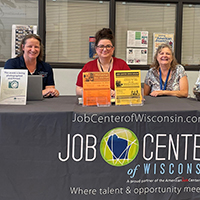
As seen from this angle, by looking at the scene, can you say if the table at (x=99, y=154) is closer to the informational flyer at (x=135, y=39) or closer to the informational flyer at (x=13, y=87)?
the informational flyer at (x=13, y=87)

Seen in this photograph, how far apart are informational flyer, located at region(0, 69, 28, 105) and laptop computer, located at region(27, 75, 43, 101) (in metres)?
0.17

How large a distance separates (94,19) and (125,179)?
3114 mm

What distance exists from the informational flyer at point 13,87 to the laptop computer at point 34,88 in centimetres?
17

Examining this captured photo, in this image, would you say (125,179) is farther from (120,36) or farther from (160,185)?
(120,36)

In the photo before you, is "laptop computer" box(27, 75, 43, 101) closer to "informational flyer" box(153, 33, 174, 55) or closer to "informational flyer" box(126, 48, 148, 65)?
"informational flyer" box(126, 48, 148, 65)

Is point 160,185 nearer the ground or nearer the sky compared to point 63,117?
nearer the ground

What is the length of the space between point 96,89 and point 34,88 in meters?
0.56

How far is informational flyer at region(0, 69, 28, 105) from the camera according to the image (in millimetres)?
1902

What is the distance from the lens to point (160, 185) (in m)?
1.69

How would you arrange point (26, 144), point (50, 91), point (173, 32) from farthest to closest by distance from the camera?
point (173, 32) → point (50, 91) → point (26, 144)

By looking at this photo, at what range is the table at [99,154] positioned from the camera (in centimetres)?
164

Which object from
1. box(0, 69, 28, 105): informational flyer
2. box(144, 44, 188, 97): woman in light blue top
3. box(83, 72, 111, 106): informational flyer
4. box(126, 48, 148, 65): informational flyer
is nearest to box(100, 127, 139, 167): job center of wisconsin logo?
box(83, 72, 111, 106): informational flyer

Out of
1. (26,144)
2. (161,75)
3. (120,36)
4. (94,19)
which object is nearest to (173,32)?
(120,36)

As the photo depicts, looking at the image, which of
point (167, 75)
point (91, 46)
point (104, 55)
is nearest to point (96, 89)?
point (104, 55)
